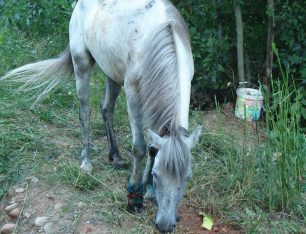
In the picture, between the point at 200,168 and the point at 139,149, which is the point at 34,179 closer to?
the point at 139,149

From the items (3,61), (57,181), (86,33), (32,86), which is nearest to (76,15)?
(86,33)

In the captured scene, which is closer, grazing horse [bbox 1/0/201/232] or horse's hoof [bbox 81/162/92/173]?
grazing horse [bbox 1/0/201/232]

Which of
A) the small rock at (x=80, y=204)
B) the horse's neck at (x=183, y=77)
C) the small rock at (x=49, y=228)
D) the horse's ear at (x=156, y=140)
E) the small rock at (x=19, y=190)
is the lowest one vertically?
the small rock at (x=19, y=190)

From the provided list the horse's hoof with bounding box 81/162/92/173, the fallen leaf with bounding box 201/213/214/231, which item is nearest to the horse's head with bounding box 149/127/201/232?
the fallen leaf with bounding box 201/213/214/231

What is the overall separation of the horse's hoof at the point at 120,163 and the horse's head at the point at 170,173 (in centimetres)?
134

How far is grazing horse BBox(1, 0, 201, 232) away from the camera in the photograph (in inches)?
107

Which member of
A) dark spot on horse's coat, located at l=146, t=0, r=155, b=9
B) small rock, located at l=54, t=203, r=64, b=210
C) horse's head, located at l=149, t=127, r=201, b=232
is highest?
dark spot on horse's coat, located at l=146, t=0, r=155, b=9

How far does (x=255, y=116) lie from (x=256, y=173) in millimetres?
1128

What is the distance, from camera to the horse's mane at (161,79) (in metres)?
2.86

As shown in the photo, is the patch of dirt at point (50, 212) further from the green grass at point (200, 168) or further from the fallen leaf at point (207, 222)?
the fallen leaf at point (207, 222)

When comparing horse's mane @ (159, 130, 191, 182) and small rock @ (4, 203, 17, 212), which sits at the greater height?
horse's mane @ (159, 130, 191, 182)

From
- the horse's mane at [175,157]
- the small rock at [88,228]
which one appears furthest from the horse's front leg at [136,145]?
the horse's mane at [175,157]

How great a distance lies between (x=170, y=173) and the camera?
8.84ft

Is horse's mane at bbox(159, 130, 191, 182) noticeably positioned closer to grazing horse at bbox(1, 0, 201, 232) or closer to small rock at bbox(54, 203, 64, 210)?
grazing horse at bbox(1, 0, 201, 232)
